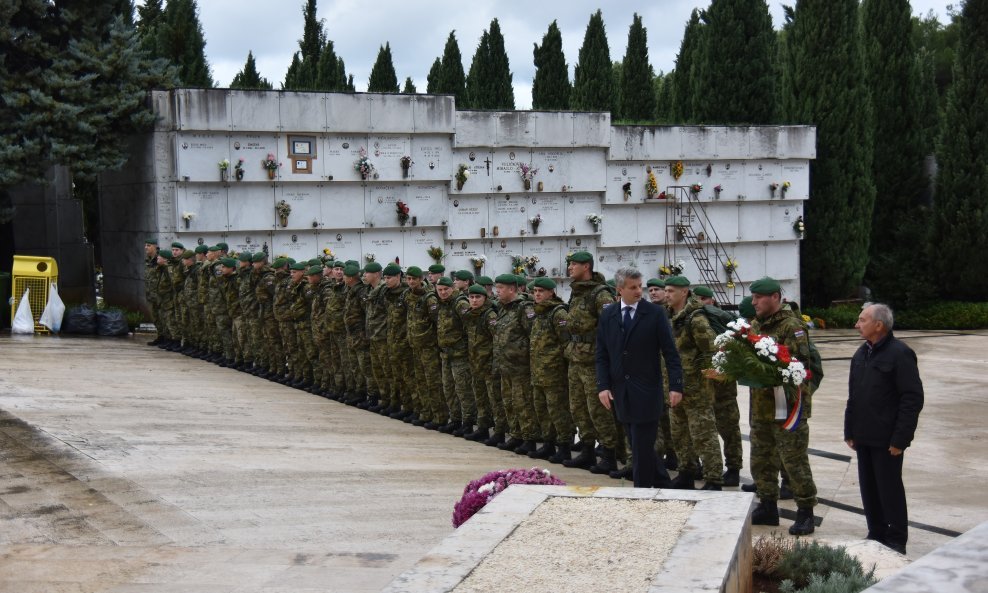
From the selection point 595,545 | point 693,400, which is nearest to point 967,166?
point 693,400

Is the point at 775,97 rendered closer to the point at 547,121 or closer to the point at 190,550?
the point at 547,121

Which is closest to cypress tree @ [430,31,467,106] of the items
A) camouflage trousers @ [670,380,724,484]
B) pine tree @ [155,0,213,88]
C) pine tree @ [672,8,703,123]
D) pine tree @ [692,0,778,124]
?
pine tree @ [672,8,703,123]

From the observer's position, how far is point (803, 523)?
7.34 m

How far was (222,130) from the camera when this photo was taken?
19141 millimetres

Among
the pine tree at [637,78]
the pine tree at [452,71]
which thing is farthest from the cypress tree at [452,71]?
the pine tree at [637,78]

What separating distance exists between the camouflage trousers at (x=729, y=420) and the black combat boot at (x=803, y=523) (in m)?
1.43

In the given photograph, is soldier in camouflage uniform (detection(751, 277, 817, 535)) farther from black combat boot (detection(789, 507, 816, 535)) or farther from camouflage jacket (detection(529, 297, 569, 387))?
camouflage jacket (detection(529, 297, 569, 387))

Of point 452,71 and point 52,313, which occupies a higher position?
point 452,71

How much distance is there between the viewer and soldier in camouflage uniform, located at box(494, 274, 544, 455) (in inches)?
400

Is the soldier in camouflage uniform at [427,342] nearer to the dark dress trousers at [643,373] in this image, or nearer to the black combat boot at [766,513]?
the dark dress trousers at [643,373]

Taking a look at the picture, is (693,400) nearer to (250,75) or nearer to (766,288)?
(766,288)

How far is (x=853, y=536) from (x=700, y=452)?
1343 millimetres

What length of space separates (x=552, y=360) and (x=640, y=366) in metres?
2.06

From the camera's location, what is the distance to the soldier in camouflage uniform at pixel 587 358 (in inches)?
361
